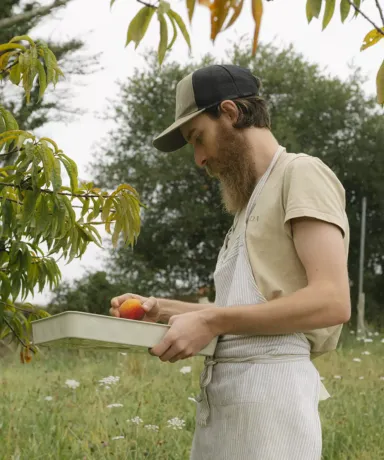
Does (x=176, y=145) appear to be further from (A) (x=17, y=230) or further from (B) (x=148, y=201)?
(B) (x=148, y=201)

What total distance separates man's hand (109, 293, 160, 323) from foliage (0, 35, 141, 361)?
16.0 inches

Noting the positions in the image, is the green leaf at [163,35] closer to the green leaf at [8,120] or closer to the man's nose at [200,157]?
the man's nose at [200,157]

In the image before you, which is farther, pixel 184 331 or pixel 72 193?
pixel 72 193

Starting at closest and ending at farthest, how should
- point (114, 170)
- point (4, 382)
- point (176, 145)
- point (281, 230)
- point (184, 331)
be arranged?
point (184, 331), point (281, 230), point (176, 145), point (4, 382), point (114, 170)

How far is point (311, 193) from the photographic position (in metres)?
1.98

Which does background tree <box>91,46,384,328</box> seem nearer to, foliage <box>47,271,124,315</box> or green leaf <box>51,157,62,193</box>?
foliage <box>47,271,124,315</box>

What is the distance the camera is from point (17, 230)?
2.95 meters

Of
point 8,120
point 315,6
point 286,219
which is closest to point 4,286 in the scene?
point 8,120

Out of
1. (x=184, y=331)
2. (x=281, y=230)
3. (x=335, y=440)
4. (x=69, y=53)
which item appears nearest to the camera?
(x=184, y=331)

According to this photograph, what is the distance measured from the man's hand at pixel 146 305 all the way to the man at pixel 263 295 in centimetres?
22

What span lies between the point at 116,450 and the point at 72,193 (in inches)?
71.5

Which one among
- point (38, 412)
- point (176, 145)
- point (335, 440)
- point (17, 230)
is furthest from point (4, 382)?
point (176, 145)

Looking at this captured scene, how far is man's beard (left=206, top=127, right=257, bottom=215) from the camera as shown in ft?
7.40

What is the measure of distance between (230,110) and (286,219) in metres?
0.47
